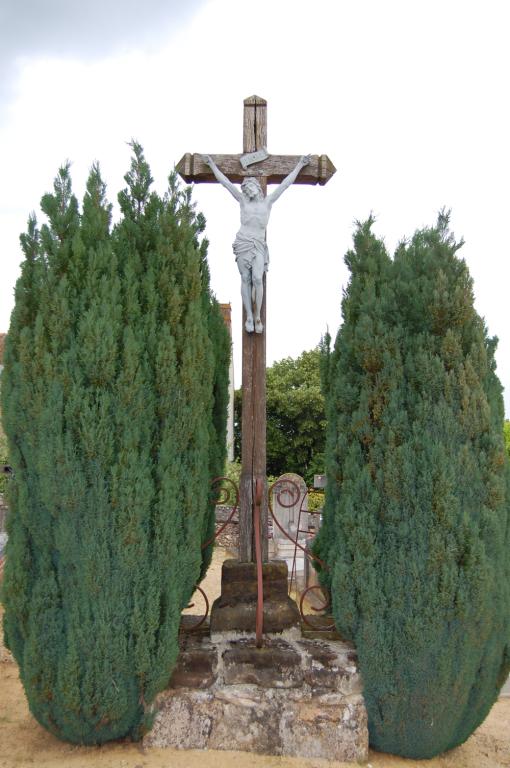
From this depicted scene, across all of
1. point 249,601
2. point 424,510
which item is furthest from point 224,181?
point 249,601

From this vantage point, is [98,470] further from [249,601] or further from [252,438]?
[249,601]

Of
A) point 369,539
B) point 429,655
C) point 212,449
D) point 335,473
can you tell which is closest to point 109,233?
point 212,449

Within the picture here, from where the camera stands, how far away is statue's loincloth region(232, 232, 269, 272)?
13.7 ft

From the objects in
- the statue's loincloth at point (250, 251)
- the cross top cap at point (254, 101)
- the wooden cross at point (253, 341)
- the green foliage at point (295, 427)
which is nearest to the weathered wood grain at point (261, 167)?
the wooden cross at point (253, 341)

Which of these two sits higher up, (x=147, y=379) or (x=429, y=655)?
(x=147, y=379)

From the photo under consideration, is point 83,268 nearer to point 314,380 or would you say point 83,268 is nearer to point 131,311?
point 131,311

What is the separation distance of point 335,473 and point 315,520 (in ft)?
17.6

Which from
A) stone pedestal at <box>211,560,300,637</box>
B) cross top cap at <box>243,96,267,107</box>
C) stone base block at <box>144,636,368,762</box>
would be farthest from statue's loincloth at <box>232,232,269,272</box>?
stone base block at <box>144,636,368,762</box>

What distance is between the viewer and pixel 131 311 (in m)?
3.66

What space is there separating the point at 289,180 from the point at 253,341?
3.80 ft

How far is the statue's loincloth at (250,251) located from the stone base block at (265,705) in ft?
7.96

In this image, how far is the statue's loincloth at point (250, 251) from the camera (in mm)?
4172

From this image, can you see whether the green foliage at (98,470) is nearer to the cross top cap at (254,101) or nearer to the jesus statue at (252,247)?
the jesus statue at (252,247)

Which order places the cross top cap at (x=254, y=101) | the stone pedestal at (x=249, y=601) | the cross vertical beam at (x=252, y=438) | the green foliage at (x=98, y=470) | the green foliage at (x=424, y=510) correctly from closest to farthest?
the green foliage at (x=98, y=470) < the green foliage at (x=424, y=510) < the stone pedestal at (x=249, y=601) < the cross vertical beam at (x=252, y=438) < the cross top cap at (x=254, y=101)
